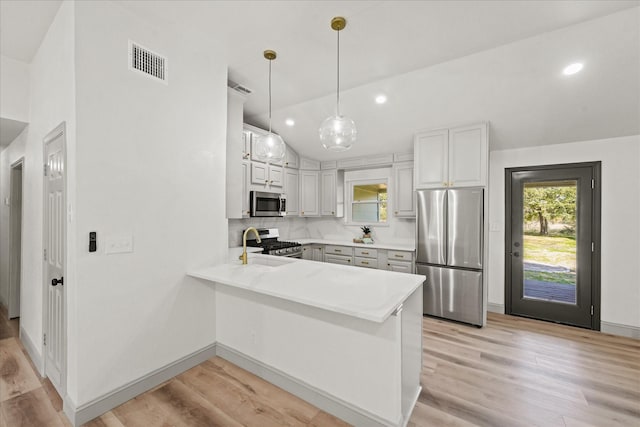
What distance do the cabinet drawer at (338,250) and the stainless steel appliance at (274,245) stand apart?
518mm

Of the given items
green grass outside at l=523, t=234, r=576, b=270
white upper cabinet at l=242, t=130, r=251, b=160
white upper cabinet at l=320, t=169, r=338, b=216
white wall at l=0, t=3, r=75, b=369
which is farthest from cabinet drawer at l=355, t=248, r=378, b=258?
white wall at l=0, t=3, r=75, b=369

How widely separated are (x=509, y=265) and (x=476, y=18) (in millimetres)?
3193

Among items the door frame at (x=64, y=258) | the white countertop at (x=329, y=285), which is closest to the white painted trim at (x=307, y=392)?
the white countertop at (x=329, y=285)

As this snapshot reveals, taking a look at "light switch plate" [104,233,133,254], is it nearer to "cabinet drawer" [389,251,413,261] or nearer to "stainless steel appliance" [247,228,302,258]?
"stainless steel appliance" [247,228,302,258]

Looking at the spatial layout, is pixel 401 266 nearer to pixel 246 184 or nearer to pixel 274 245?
pixel 274 245

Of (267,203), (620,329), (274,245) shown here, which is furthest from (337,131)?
(620,329)

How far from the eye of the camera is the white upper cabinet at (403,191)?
14.5 ft

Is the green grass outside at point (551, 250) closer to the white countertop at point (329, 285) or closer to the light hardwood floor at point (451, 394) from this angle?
the light hardwood floor at point (451, 394)

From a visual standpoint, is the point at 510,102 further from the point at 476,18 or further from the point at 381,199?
the point at 381,199

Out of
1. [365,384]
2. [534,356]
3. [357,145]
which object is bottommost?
[534,356]

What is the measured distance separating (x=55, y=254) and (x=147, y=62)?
66.6 inches

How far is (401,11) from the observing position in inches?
83.9

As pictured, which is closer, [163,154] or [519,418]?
[519,418]

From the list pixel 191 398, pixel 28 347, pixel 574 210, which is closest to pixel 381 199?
pixel 574 210
